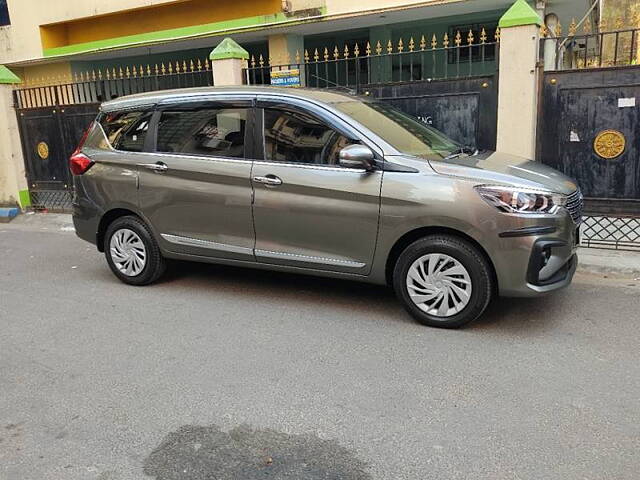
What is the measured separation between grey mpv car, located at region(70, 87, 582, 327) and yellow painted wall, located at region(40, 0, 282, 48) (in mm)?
9041

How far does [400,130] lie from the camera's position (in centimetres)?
502

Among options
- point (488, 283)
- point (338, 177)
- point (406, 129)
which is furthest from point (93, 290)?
point (488, 283)

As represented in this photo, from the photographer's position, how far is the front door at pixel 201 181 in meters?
5.10

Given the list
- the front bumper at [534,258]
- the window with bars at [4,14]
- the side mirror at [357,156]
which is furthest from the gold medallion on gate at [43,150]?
the window with bars at [4,14]

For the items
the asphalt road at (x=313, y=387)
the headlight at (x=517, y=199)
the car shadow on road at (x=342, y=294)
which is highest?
the headlight at (x=517, y=199)

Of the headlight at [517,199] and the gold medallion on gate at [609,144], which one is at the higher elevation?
the gold medallion on gate at [609,144]

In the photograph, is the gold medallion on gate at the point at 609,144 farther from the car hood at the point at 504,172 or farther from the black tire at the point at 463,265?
the black tire at the point at 463,265

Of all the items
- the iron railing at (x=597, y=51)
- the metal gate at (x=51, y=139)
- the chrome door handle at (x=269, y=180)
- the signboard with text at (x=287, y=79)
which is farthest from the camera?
the metal gate at (x=51, y=139)

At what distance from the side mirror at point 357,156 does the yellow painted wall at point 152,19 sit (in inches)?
396

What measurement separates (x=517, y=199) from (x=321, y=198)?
1539 mm

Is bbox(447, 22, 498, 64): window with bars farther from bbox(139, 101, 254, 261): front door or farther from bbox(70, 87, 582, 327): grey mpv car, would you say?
bbox(139, 101, 254, 261): front door

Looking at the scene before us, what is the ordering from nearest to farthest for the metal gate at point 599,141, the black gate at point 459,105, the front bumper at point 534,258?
the front bumper at point 534,258 < the metal gate at point 599,141 < the black gate at point 459,105

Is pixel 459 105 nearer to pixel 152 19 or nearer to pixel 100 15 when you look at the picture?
pixel 152 19

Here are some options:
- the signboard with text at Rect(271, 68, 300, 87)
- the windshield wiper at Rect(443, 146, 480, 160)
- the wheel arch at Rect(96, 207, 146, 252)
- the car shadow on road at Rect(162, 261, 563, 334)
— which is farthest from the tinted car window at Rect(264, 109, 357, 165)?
the signboard with text at Rect(271, 68, 300, 87)
